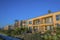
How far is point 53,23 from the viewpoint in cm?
1002

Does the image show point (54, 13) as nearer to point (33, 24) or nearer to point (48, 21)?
point (48, 21)

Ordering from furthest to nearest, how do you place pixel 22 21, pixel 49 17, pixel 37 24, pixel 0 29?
pixel 22 21 → pixel 37 24 → pixel 49 17 → pixel 0 29

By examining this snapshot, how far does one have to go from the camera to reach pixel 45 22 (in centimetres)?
1151

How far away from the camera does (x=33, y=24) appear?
1320 cm

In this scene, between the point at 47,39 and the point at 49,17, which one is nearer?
the point at 47,39

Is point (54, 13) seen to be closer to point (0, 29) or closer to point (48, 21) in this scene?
point (48, 21)

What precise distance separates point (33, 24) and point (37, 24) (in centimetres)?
73

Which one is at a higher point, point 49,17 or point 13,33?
point 49,17

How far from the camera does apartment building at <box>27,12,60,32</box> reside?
9.80 m

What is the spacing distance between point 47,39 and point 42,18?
4.72 meters

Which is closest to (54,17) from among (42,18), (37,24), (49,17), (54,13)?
(54,13)

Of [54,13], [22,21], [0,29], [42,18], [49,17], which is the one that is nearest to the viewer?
[0,29]

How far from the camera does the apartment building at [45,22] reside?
9.80m

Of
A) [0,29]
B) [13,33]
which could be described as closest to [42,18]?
[13,33]
